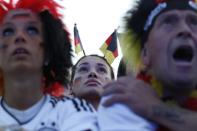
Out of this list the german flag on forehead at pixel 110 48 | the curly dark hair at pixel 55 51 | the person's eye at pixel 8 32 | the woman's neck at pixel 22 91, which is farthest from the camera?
the german flag on forehead at pixel 110 48

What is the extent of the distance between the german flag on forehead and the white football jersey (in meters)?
4.41

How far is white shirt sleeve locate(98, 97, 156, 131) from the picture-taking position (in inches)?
111

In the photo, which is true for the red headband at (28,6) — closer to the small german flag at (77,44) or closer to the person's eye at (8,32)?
the person's eye at (8,32)

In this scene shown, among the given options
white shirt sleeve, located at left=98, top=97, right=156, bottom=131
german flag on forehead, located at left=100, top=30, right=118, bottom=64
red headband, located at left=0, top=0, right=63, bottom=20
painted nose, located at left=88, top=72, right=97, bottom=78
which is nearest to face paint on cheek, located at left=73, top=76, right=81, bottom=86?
painted nose, located at left=88, top=72, right=97, bottom=78

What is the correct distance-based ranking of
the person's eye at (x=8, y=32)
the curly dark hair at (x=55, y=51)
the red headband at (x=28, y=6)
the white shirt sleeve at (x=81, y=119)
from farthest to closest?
the curly dark hair at (x=55, y=51) < the red headband at (x=28, y=6) < the person's eye at (x=8, y=32) < the white shirt sleeve at (x=81, y=119)

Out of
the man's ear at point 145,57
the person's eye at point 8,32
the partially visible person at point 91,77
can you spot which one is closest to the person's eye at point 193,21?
the man's ear at point 145,57

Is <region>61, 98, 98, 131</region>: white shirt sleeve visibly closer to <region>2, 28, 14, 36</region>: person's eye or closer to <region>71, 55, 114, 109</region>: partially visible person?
<region>2, 28, 14, 36</region>: person's eye

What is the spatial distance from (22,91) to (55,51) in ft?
1.90

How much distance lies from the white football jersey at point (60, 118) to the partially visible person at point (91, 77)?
1337 mm

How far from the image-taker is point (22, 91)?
141 inches

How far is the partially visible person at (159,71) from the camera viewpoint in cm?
287

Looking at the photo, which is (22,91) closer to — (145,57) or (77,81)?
(145,57)

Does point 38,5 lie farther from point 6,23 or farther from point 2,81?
point 2,81

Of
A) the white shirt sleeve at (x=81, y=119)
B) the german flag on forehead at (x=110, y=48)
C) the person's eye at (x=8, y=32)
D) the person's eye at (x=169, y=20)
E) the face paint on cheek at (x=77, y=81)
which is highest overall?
the german flag on forehead at (x=110, y=48)
